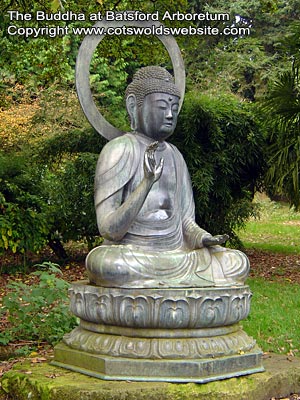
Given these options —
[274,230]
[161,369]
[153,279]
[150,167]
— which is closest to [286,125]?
[150,167]

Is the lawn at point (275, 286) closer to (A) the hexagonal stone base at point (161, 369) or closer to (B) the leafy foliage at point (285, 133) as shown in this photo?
(B) the leafy foliage at point (285, 133)

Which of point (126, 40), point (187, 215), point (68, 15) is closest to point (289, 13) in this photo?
point (126, 40)

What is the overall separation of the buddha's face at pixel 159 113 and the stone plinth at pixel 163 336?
1118 mm

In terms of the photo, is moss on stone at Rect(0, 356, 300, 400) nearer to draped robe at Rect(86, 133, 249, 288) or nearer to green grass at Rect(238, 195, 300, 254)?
draped robe at Rect(86, 133, 249, 288)

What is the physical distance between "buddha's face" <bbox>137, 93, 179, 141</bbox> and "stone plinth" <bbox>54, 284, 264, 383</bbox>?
1.12 metres

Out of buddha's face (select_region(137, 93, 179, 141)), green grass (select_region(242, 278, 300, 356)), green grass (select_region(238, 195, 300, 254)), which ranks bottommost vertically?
green grass (select_region(238, 195, 300, 254))

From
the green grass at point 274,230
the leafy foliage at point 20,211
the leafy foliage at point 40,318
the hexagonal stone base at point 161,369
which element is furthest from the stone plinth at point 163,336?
the green grass at point 274,230

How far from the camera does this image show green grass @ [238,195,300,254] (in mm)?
14006

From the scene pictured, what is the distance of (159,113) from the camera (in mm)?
4547

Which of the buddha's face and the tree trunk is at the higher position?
the buddha's face

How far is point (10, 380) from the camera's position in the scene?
4.27 metres

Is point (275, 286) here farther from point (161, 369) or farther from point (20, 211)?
point (161, 369)

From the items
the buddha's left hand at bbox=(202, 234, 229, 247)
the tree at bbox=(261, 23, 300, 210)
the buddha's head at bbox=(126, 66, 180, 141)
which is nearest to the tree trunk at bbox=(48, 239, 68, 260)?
the tree at bbox=(261, 23, 300, 210)

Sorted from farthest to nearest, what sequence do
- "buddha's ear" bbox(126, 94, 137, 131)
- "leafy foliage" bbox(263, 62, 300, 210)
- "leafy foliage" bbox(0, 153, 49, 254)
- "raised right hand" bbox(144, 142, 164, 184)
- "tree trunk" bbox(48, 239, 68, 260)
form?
"tree trunk" bbox(48, 239, 68, 260)
"leafy foliage" bbox(0, 153, 49, 254)
"leafy foliage" bbox(263, 62, 300, 210)
"buddha's ear" bbox(126, 94, 137, 131)
"raised right hand" bbox(144, 142, 164, 184)
